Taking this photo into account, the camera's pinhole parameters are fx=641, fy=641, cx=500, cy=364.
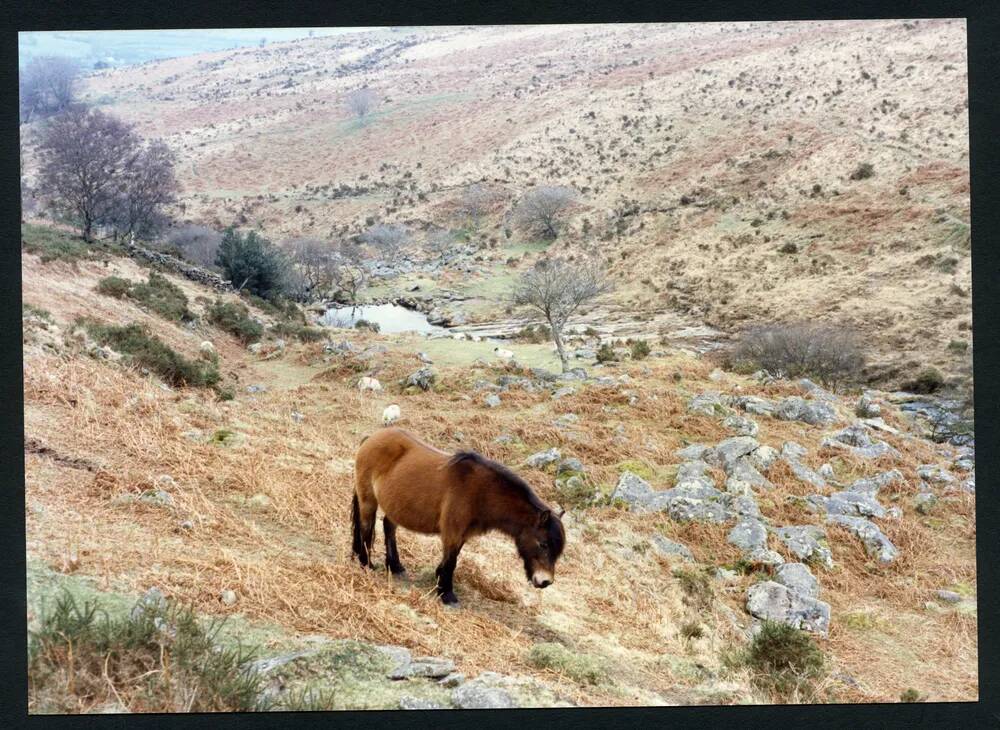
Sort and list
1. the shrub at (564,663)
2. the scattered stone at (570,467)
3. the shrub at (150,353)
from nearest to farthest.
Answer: the shrub at (564,663)
the scattered stone at (570,467)
the shrub at (150,353)

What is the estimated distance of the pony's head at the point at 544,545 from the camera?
388 cm

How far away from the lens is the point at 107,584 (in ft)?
12.8

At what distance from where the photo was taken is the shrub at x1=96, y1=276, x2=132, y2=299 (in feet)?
29.0

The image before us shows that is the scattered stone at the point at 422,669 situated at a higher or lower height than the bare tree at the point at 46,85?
lower

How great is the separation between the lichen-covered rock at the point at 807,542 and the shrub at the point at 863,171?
11953 mm

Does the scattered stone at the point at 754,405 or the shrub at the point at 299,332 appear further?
the shrub at the point at 299,332

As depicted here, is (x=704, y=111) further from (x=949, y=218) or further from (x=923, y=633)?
(x=923, y=633)

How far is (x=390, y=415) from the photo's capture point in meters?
7.38

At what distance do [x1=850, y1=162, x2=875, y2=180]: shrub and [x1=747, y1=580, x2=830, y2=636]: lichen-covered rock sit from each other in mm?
12895

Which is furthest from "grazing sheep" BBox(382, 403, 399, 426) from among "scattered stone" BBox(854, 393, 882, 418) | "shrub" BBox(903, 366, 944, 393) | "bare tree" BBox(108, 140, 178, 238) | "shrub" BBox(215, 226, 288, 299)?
"shrub" BBox(903, 366, 944, 393)

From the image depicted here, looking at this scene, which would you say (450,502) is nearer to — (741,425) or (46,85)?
(741,425)

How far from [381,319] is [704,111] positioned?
37.6ft

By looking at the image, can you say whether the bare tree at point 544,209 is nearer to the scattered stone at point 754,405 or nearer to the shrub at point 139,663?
the scattered stone at point 754,405

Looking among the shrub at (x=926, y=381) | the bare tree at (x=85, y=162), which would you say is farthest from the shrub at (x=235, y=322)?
the shrub at (x=926, y=381)
